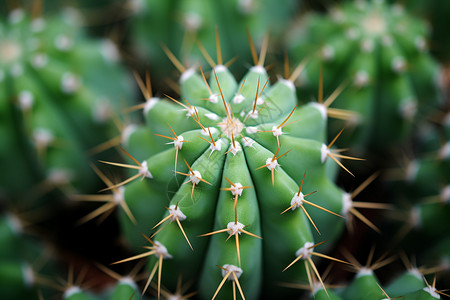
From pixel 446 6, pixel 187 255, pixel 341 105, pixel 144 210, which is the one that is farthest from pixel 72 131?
pixel 446 6

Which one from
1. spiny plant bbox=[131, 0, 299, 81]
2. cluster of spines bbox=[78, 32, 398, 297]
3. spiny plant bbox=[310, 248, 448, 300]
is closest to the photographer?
cluster of spines bbox=[78, 32, 398, 297]

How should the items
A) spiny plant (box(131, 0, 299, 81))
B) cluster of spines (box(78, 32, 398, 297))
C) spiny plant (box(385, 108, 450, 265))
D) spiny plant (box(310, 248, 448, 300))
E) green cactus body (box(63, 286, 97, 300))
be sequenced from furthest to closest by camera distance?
spiny plant (box(131, 0, 299, 81)) → spiny plant (box(385, 108, 450, 265)) → green cactus body (box(63, 286, 97, 300)) → spiny plant (box(310, 248, 448, 300)) → cluster of spines (box(78, 32, 398, 297))

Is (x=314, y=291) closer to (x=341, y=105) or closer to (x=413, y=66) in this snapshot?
(x=341, y=105)

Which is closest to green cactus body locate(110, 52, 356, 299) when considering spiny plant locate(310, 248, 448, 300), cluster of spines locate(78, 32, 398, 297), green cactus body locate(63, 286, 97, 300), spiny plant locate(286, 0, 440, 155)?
cluster of spines locate(78, 32, 398, 297)

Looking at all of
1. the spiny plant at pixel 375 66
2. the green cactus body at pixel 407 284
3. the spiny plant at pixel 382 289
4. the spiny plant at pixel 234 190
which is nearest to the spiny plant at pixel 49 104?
the spiny plant at pixel 234 190

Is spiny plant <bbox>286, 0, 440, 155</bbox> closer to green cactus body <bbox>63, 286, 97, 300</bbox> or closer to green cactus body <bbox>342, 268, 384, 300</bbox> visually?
green cactus body <bbox>342, 268, 384, 300</bbox>

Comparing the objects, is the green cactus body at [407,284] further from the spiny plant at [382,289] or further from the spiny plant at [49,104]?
the spiny plant at [49,104]
